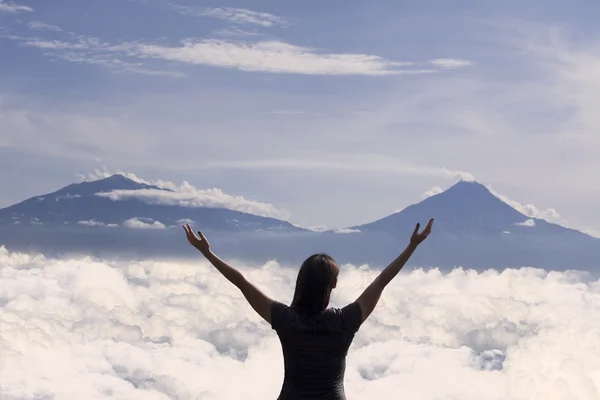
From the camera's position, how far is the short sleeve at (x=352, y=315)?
7793 millimetres

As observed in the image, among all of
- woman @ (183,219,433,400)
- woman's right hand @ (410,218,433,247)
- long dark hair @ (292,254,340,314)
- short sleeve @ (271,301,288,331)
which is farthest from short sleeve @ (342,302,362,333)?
woman's right hand @ (410,218,433,247)

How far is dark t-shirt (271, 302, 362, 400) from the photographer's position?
7805mm

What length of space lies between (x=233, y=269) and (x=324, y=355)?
1208mm

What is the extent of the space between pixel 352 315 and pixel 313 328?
0.39 m

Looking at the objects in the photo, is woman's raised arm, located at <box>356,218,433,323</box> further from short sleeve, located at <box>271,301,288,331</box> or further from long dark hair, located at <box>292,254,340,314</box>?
short sleeve, located at <box>271,301,288,331</box>

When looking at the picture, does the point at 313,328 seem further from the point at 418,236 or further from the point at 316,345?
the point at 418,236

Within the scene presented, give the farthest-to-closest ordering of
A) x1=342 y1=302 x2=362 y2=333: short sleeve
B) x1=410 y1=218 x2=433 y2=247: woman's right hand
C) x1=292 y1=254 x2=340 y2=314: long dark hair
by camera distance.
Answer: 1. x1=410 y1=218 x2=433 y2=247: woman's right hand
2. x1=342 y1=302 x2=362 y2=333: short sleeve
3. x1=292 y1=254 x2=340 y2=314: long dark hair

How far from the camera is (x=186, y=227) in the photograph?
8.77m

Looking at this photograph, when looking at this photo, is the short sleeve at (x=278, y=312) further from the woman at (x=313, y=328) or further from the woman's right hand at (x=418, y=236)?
the woman's right hand at (x=418, y=236)

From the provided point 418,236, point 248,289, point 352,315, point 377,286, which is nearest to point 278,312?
point 248,289

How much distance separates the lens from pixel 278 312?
25.7 ft

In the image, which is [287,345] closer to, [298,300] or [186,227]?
[298,300]

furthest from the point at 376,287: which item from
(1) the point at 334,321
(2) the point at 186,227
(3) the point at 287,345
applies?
(2) the point at 186,227

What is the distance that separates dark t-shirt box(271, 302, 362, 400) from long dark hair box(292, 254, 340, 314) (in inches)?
3.4
